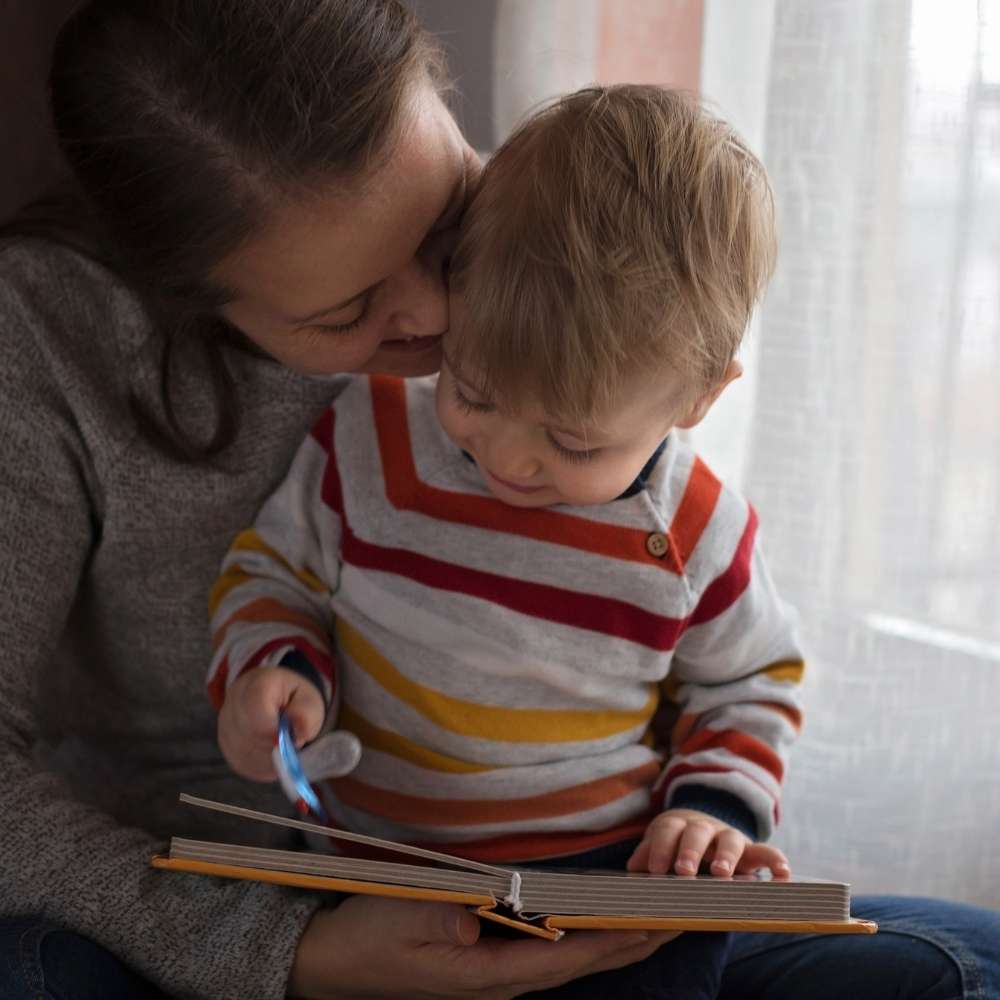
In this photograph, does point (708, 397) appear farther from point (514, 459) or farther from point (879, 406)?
point (879, 406)

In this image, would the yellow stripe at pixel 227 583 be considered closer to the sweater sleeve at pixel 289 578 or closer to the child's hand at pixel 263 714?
the sweater sleeve at pixel 289 578

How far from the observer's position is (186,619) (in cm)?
112

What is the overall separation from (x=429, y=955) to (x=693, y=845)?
0.67 ft

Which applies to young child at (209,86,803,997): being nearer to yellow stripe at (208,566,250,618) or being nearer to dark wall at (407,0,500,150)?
yellow stripe at (208,566,250,618)

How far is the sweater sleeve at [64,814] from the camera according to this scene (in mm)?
946

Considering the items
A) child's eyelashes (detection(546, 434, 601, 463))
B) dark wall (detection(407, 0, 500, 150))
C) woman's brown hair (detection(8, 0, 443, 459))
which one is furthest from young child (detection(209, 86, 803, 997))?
dark wall (detection(407, 0, 500, 150))

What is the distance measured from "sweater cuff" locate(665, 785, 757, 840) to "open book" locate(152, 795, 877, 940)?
0.54 ft

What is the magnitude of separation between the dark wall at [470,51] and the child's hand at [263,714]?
548mm

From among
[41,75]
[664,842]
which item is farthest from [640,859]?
[41,75]

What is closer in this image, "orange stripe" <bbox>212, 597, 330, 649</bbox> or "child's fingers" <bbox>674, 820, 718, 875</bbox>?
"child's fingers" <bbox>674, 820, 718, 875</bbox>

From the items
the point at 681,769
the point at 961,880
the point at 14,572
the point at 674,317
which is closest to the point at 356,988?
the point at 681,769

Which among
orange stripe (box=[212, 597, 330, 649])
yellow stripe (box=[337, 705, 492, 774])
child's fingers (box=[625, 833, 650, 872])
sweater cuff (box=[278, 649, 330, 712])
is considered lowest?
child's fingers (box=[625, 833, 650, 872])

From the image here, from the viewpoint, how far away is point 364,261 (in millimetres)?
868

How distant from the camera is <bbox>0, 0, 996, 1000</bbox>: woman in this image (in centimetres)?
85
